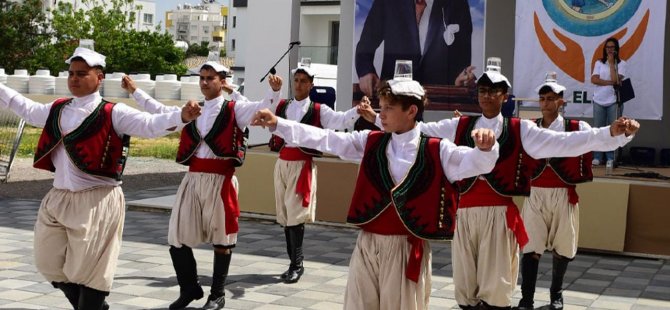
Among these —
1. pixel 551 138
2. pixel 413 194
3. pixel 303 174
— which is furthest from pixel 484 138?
pixel 303 174

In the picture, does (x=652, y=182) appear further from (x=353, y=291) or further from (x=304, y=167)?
(x=353, y=291)

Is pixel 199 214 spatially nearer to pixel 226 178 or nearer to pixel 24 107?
pixel 226 178

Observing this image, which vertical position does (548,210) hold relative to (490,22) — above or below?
below

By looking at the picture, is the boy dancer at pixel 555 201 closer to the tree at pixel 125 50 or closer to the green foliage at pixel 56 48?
the tree at pixel 125 50

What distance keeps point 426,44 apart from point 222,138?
6.29 m

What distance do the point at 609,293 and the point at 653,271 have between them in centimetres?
140

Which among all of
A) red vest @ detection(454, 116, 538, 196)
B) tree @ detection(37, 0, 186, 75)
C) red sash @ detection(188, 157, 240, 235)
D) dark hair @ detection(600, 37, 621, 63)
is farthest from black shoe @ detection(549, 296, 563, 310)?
tree @ detection(37, 0, 186, 75)

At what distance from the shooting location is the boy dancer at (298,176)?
7984mm

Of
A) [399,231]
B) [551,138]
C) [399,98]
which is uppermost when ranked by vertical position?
[399,98]

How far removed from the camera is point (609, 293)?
7.90m

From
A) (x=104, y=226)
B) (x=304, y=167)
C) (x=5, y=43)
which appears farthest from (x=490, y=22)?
(x=5, y=43)

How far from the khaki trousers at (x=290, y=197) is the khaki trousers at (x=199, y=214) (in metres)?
1.33

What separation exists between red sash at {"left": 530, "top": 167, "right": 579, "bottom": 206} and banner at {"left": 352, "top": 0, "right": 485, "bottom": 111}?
527 centimetres

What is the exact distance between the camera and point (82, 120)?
5.46 metres
